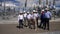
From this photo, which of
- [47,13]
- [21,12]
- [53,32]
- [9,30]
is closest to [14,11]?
[21,12]

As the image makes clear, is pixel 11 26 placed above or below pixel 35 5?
below

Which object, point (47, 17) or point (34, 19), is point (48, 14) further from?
point (34, 19)

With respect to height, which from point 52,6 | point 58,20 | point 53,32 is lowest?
point 53,32

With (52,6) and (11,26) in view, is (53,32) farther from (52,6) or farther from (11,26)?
(11,26)

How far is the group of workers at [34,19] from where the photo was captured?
14.1 feet

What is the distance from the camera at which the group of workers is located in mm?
4285

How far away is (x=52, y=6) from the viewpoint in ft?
14.3

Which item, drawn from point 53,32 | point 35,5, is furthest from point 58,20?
point 35,5

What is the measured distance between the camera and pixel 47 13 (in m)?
4.37

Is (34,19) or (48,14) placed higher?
(48,14)

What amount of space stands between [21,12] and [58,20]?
2.93ft

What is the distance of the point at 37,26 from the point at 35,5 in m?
0.49

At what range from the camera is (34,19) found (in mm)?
4371

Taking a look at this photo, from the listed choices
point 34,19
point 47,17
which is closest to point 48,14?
point 47,17
